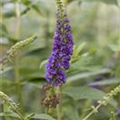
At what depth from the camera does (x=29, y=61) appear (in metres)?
2.77

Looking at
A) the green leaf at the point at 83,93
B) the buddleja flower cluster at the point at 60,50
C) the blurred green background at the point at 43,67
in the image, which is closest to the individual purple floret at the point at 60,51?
the buddleja flower cluster at the point at 60,50

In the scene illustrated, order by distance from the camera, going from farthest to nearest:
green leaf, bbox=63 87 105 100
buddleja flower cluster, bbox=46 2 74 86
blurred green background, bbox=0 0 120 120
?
blurred green background, bbox=0 0 120 120, green leaf, bbox=63 87 105 100, buddleja flower cluster, bbox=46 2 74 86

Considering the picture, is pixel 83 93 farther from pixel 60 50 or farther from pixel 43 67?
pixel 60 50

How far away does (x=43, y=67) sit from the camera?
218cm

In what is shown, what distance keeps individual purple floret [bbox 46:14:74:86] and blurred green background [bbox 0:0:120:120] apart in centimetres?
23

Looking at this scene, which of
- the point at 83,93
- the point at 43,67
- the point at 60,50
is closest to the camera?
the point at 60,50

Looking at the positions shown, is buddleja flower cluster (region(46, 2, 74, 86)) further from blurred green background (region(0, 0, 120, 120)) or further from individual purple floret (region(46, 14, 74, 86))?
blurred green background (region(0, 0, 120, 120))

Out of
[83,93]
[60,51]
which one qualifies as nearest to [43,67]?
[83,93]

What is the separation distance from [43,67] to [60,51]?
822 mm

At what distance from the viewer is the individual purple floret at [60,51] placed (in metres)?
1.35

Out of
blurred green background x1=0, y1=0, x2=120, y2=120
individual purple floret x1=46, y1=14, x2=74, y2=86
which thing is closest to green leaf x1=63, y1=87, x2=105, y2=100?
blurred green background x1=0, y1=0, x2=120, y2=120

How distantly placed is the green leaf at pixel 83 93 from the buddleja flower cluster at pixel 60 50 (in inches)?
17.1

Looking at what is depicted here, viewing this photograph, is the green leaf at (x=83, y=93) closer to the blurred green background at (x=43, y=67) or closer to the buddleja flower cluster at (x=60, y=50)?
the blurred green background at (x=43, y=67)

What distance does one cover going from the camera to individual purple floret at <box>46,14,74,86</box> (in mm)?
1352
